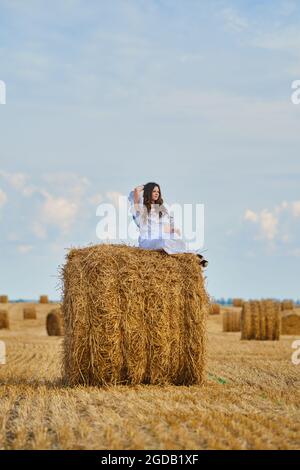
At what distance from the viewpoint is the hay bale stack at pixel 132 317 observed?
980 centimetres

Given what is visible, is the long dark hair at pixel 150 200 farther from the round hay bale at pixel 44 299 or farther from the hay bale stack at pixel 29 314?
the round hay bale at pixel 44 299

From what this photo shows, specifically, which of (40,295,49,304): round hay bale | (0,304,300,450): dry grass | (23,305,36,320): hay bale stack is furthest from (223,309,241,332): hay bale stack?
(40,295,49,304): round hay bale

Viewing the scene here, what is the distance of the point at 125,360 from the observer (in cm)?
990

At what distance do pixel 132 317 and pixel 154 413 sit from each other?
2423 mm

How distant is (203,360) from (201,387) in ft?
1.48

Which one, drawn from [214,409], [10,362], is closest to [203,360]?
[214,409]

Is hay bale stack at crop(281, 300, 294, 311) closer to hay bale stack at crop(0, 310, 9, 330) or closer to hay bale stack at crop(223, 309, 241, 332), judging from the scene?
hay bale stack at crop(223, 309, 241, 332)

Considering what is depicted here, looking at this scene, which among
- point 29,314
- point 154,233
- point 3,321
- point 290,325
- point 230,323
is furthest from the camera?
point 29,314

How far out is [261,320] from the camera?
71.0 feet

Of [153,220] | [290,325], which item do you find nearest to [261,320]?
[290,325]

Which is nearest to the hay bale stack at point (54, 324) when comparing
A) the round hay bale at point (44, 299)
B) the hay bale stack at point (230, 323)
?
the hay bale stack at point (230, 323)

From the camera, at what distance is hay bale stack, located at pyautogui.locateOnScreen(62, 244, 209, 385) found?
9.80 meters

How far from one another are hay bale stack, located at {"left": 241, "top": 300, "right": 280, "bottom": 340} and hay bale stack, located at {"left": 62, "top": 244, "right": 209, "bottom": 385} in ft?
37.4

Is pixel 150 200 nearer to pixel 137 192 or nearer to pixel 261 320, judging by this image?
pixel 137 192
